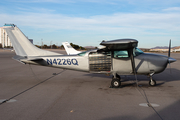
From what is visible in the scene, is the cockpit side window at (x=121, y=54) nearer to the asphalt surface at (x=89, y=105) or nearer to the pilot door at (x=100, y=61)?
the pilot door at (x=100, y=61)

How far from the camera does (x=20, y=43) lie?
354 inches

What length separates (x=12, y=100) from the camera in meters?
5.68

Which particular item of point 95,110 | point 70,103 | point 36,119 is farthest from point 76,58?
point 36,119

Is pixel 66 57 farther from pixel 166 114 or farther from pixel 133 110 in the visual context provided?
pixel 166 114

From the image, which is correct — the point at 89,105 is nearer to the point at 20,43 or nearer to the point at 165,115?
the point at 165,115

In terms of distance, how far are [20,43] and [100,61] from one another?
186 inches

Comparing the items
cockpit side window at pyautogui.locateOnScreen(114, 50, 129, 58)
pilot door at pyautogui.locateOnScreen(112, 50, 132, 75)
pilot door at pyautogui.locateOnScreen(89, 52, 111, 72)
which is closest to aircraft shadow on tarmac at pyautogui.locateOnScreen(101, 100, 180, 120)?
pilot door at pyautogui.locateOnScreen(112, 50, 132, 75)

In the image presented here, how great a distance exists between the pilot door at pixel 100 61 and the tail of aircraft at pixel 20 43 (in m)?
2.81

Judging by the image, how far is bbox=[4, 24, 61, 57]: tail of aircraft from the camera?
8836 millimetres

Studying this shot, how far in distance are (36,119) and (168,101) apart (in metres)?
4.46

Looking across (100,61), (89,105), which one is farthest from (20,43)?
(89,105)

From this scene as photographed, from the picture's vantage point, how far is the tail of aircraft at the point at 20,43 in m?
8.84

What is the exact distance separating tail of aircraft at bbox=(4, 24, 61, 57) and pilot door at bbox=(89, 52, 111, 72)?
2809 mm

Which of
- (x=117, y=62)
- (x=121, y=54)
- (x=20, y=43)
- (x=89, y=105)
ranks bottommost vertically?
(x=89, y=105)
